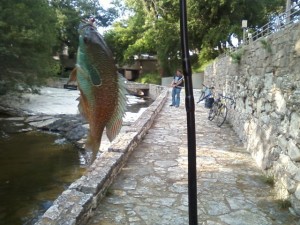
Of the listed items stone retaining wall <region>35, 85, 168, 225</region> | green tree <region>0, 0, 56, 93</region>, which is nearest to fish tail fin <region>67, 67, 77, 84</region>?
stone retaining wall <region>35, 85, 168, 225</region>

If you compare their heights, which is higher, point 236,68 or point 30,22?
point 30,22

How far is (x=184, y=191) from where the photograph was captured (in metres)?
5.24

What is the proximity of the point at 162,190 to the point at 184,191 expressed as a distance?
33 centimetres

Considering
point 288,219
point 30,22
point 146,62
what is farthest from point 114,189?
point 146,62

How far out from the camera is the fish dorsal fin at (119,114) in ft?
3.99

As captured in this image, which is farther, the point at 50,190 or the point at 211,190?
the point at 50,190

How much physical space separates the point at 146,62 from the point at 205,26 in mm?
14074

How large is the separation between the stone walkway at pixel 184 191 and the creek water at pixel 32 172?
1.21 meters

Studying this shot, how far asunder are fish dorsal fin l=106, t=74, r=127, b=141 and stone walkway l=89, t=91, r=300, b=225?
3.17 meters

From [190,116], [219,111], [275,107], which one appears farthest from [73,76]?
[219,111]

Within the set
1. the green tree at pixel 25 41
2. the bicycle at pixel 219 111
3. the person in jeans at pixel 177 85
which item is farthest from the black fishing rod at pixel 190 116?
the green tree at pixel 25 41

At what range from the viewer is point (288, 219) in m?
4.35

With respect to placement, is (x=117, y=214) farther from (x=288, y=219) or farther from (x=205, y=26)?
(x=205, y=26)

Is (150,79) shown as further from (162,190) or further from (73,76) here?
(73,76)
